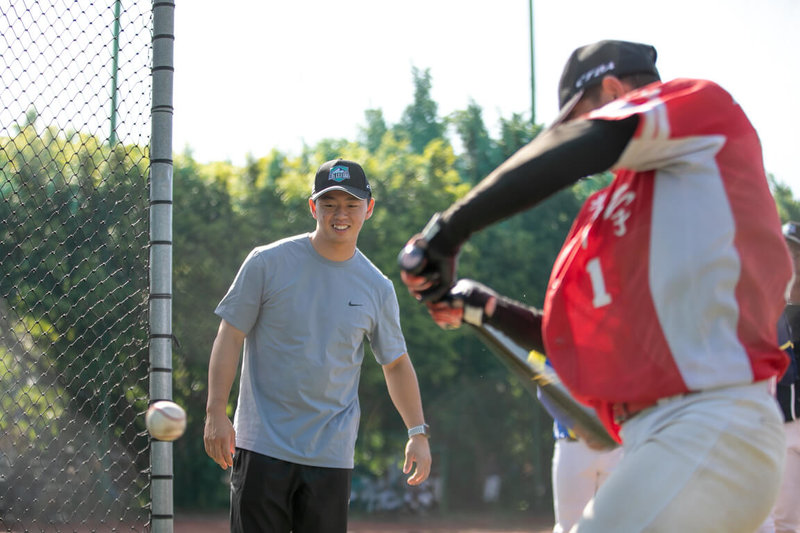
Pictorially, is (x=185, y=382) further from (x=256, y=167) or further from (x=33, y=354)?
(x=33, y=354)

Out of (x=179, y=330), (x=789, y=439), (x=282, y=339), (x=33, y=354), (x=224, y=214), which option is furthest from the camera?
(x=224, y=214)

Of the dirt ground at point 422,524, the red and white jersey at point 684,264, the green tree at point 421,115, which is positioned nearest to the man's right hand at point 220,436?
the red and white jersey at point 684,264

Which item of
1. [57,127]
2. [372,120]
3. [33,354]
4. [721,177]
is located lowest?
[33,354]

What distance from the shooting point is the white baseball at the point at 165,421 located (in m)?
3.60

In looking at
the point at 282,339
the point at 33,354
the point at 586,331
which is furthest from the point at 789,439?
the point at 33,354

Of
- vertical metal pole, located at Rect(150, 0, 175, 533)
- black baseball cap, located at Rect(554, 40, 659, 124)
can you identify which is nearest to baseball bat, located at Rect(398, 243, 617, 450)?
black baseball cap, located at Rect(554, 40, 659, 124)

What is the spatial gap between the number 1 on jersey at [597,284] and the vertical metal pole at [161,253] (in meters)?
2.70

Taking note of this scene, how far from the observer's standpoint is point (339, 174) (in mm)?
4449

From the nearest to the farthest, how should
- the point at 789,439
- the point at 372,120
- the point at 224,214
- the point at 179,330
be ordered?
the point at 789,439 < the point at 179,330 < the point at 224,214 < the point at 372,120

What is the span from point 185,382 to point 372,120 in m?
14.1

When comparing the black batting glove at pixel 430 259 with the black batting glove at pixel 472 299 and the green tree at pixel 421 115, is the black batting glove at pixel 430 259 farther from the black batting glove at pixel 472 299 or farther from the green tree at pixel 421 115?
the green tree at pixel 421 115

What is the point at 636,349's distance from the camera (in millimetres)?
2039

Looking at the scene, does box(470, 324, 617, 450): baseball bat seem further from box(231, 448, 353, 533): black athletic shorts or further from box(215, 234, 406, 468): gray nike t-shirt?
box(231, 448, 353, 533): black athletic shorts

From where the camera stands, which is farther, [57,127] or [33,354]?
[33,354]
